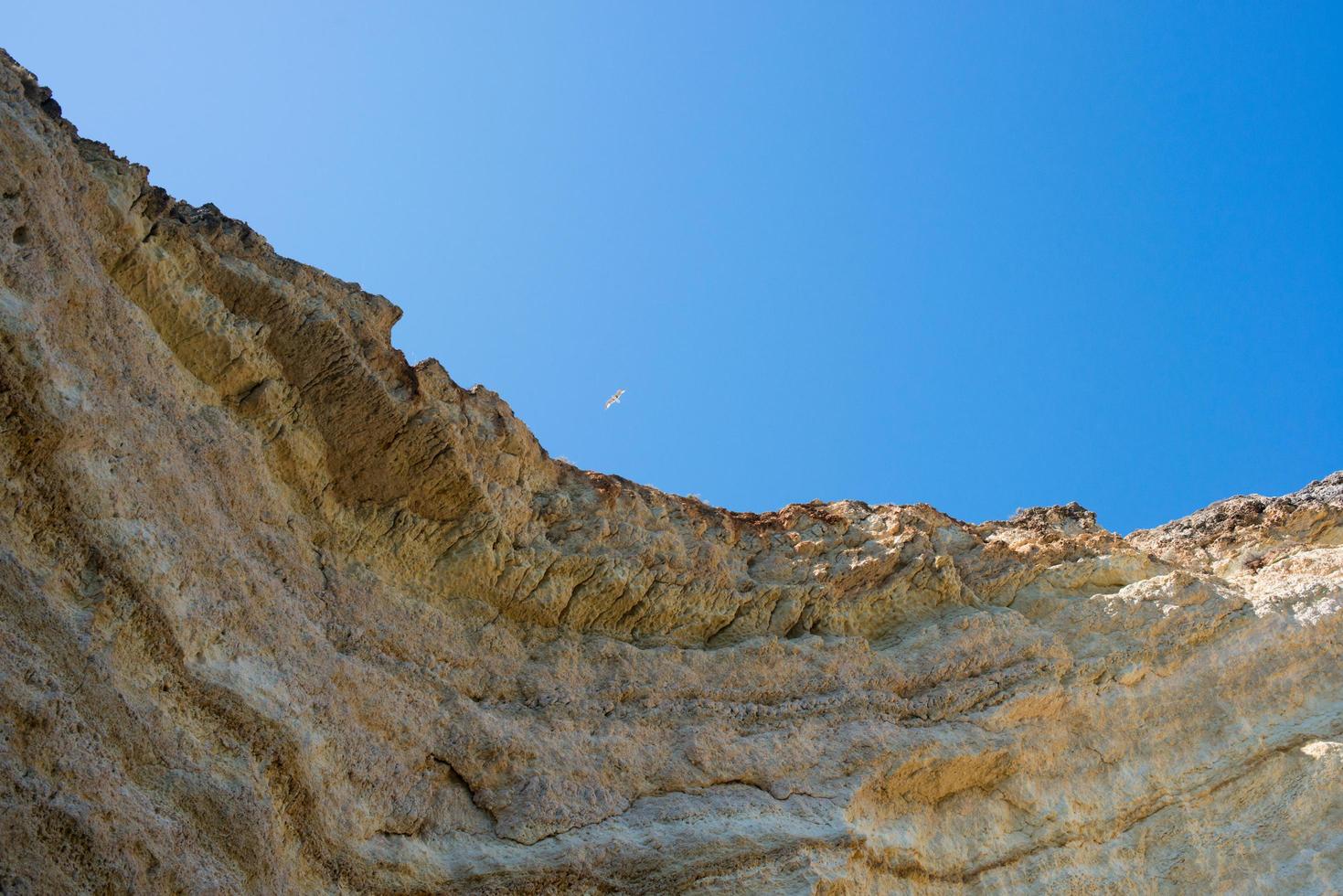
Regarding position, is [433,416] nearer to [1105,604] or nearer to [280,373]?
[280,373]

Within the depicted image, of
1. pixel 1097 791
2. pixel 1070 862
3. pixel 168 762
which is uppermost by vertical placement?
pixel 1097 791

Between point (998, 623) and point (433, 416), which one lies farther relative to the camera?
point (998, 623)

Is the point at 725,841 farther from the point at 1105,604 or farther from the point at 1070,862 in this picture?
the point at 1105,604

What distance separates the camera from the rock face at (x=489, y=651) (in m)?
7.41

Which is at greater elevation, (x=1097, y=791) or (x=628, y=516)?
(x=628, y=516)

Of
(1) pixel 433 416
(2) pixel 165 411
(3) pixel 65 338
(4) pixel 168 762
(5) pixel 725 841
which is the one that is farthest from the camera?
(1) pixel 433 416

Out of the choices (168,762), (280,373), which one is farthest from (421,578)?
(168,762)

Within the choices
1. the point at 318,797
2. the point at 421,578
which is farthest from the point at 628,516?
the point at 318,797

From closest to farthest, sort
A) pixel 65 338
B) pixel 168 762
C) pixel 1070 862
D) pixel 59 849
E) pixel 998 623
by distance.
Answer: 1. pixel 59 849
2. pixel 168 762
3. pixel 65 338
4. pixel 1070 862
5. pixel 998 623

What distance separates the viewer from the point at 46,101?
28.7 feet

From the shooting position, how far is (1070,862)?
35.6 ft

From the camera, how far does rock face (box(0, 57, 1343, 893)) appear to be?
7410mm

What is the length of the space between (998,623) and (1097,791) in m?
1.74

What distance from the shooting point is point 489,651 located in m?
10.0
